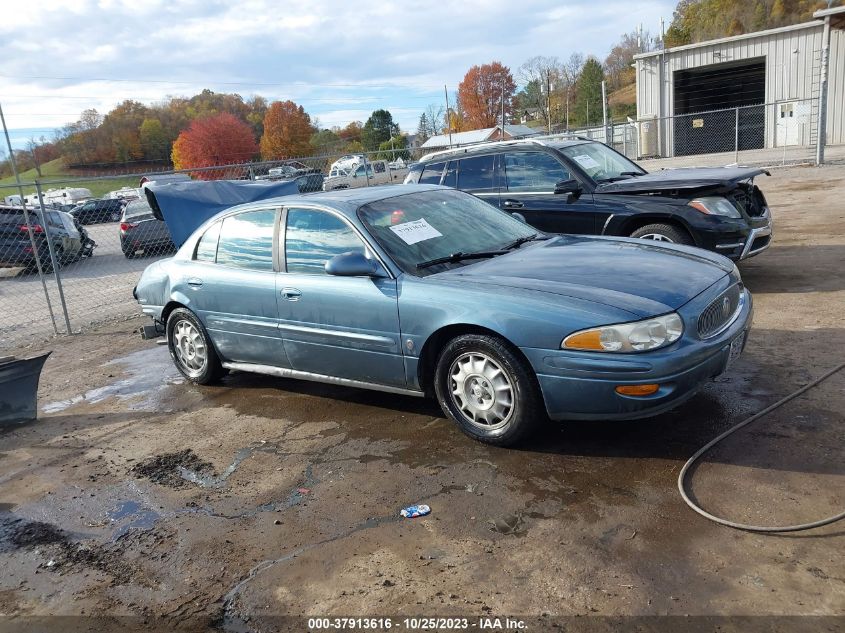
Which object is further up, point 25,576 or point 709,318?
point 709,318

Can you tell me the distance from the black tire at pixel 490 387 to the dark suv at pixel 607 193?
12.3 ft

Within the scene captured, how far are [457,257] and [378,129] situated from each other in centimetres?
10271

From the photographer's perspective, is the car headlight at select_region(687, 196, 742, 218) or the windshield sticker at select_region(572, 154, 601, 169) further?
the windshield sticker at select_region(572, 154, 601, 169)

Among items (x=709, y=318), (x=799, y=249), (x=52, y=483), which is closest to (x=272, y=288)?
(x=52, y=483)

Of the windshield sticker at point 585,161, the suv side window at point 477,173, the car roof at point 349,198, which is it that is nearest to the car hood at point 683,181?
the windshield sticker at point 585,161

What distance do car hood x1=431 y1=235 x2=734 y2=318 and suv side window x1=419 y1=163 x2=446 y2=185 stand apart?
156 inches

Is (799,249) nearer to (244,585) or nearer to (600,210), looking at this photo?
(600,210)

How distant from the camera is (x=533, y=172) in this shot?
26.7ft

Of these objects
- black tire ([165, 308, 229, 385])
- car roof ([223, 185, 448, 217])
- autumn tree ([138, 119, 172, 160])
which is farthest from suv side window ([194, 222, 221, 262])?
autumn tree ([138, 119, 172, 160])

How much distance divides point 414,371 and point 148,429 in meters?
2.27

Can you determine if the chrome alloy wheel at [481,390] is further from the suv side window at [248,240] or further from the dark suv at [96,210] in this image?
the dark suv at [96,210]

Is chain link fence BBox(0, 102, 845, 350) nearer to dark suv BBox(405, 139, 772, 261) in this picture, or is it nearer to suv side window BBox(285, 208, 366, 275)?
suv side window BBox(285, 208, 366, 275)

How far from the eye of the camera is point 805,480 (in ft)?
11.5

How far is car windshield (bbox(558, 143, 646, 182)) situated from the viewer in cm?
805
